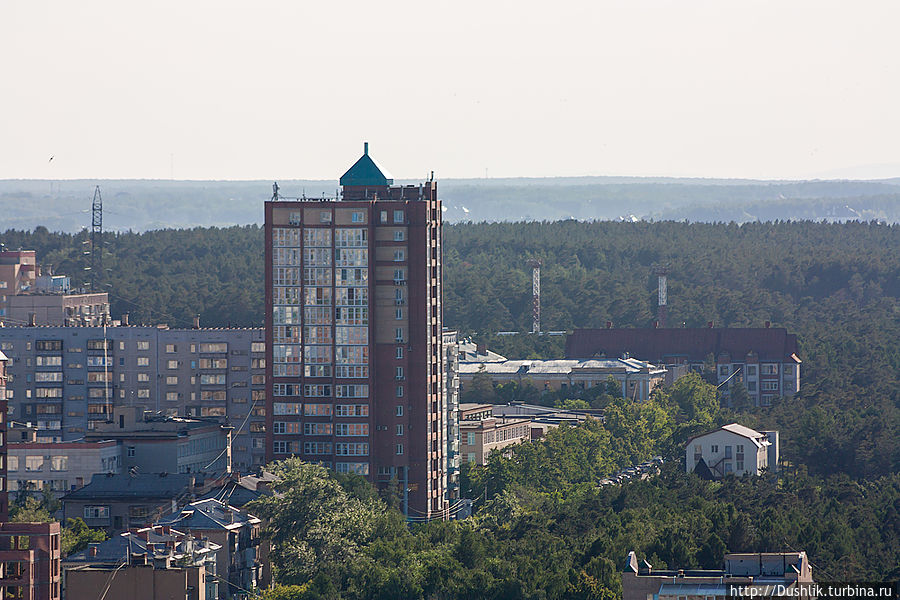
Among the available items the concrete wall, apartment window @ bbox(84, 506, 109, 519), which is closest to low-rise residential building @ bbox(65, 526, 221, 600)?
the concrete wall

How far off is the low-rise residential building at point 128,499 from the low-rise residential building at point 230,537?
6.73 meters

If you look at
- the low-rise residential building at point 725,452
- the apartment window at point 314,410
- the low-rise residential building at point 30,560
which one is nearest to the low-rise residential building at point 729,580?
the low-rise residential building at point 30,560

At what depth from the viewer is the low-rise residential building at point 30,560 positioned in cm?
8900

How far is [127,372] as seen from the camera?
6309 inches

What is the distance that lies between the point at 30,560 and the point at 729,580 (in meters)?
28.6

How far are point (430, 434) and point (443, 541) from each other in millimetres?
25012

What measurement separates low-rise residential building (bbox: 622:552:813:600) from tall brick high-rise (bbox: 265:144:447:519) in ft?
159

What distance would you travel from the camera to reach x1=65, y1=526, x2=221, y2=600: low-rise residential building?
8944cm

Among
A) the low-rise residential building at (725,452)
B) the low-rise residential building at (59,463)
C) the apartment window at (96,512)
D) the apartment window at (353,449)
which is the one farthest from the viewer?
the low-rise residential building at (725,452)

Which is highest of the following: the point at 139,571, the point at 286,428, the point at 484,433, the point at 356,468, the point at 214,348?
the point at 214,348

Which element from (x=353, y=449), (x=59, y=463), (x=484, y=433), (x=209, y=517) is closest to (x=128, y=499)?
(x=209, y=517)

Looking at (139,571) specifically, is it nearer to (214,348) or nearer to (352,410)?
(352,410)

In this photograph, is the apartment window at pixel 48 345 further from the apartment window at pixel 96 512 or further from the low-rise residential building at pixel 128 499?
the apartment window at pixel 96 512

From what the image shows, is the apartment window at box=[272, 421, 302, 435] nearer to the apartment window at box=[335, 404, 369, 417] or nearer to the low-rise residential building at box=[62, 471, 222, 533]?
the apartment window at box=[335, 404, 369, 417]
